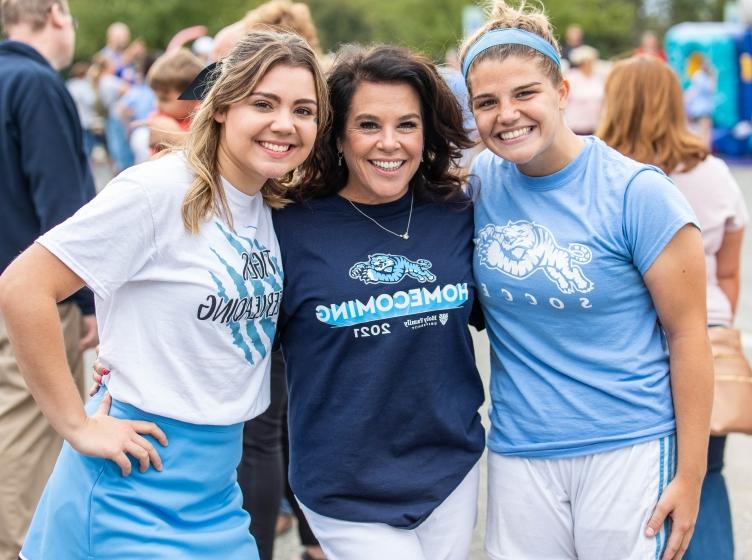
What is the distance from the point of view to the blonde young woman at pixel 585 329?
244 centimetres

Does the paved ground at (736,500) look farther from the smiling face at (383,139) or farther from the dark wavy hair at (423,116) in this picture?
the smiling face at (383,139)

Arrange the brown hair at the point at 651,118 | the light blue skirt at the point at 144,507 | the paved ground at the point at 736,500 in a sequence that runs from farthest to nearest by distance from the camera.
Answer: the paved ground at the point at 736,500, the brown hair at the point at 651,118, the light blue skirt at the point at 144,507

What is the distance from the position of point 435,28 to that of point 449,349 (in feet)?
109

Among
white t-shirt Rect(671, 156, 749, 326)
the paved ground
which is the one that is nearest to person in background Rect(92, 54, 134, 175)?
the paved ground

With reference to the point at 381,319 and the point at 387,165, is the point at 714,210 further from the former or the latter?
the point at 381,319

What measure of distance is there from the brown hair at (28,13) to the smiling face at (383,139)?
5.78 ft

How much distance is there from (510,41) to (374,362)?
93 centimetres

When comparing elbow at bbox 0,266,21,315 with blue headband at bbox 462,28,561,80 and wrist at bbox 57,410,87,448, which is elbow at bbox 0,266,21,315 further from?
blue headband at bbox 462,28,561,80

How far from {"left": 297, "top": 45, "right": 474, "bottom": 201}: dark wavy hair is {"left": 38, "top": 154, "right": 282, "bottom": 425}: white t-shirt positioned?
0.38 meters

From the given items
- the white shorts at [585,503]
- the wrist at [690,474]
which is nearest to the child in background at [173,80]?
the white shorts at [585,503]

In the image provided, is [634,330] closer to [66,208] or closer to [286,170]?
[286,170]

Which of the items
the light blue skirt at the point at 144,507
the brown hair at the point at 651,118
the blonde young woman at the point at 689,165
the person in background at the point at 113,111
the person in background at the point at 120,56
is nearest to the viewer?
the light blue skirt at the point at 144,507

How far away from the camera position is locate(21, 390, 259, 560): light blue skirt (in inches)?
90.4

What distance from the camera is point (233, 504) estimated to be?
8.32 feet
